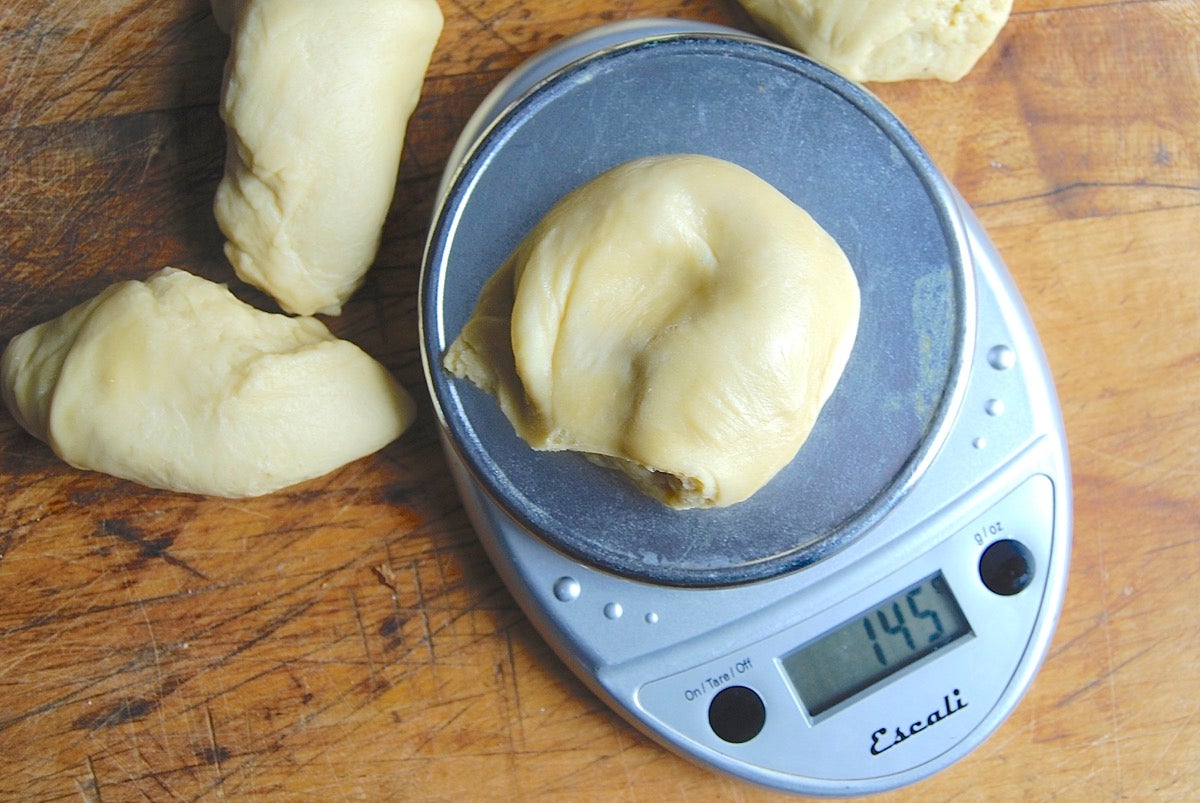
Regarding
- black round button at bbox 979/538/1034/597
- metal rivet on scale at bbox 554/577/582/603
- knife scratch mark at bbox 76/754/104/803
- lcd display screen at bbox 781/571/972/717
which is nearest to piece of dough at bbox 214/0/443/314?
metal rivet on scale at bbox 554/577/582/603

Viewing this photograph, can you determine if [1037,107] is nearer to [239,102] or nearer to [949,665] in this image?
[949,665]

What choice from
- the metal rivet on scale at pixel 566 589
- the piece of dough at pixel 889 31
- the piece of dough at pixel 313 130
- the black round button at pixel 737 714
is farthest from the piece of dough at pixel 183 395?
the piece of dough at pixel 889 31

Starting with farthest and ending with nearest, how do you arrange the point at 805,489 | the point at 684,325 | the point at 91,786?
the point at 91,786 → the point at 805,489 → the point at 684,325

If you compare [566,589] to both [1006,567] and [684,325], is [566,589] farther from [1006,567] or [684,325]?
[1006,567]

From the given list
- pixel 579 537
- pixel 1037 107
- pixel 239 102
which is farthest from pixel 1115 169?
pixel 239 102

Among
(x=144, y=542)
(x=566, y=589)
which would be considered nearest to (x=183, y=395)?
(x=144, y=542)

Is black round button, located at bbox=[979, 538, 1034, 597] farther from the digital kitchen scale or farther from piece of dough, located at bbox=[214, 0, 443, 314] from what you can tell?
piece of dough, located at bbox=[214, 0, 443, 314]

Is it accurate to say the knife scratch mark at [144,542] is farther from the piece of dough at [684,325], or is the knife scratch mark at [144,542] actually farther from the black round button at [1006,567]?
the black round button at [1006,567]
